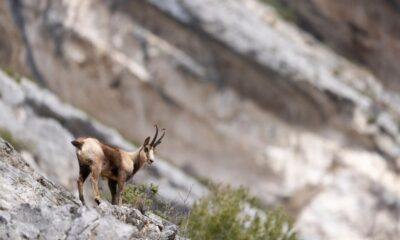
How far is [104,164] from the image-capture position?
13320mm

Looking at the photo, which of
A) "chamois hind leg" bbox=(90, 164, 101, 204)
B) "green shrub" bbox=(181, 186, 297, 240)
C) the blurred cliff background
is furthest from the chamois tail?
the blurred cliff background

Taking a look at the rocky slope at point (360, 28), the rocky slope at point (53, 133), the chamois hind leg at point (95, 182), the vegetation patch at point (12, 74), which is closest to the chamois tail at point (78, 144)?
the chamois hind leg at point (95, 182)

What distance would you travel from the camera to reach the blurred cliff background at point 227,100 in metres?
41.5

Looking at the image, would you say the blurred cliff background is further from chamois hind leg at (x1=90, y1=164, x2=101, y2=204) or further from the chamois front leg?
chamois hind leg at (x1=90, y1=164, x2=101, y2=204)

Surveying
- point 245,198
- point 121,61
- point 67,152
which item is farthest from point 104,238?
point 121,61

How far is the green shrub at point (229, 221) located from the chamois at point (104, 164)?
5581 millimetres

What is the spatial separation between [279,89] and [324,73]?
2.37 metres

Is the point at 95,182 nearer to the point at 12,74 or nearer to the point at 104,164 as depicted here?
the point at 104,164

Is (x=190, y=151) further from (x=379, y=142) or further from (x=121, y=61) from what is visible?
(x=379, y=142)

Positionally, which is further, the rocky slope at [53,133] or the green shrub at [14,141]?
the rocky slope at [53,133]

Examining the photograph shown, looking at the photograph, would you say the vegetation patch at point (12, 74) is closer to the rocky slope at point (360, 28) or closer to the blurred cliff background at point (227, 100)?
the blurred cliff background at point (227, 100)

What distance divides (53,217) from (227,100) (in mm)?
31158

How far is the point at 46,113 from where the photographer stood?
118 feet

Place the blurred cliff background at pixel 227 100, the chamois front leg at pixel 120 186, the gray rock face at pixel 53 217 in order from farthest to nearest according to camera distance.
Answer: the blurred cliff background at pixel 227 100
the chamois front leg at pixel 120 186
the gray rock face at pixel 53 217
